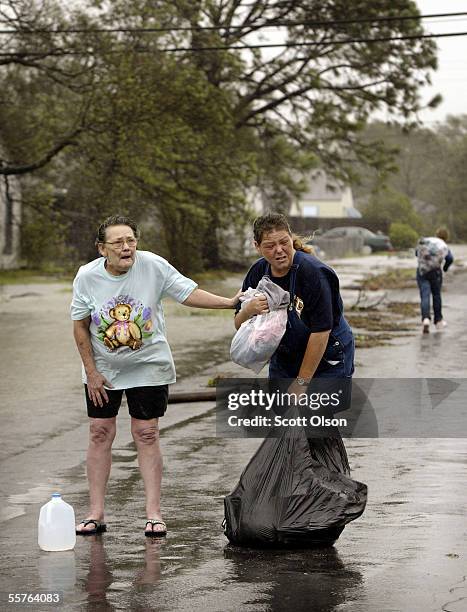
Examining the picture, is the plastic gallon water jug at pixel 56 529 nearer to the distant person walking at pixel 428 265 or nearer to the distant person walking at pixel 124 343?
the distant person walking at pixel 124 343

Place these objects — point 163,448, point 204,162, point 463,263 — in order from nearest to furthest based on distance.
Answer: point 163,448, point 204,162, point 463,263

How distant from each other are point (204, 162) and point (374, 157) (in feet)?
38.4

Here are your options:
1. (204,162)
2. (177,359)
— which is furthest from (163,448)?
(204,162)

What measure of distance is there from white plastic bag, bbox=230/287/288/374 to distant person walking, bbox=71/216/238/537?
0.98 ft

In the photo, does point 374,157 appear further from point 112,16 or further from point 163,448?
point 163,448

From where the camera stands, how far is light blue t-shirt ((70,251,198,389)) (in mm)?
7453

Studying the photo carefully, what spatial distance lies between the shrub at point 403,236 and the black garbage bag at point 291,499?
67.4 metres

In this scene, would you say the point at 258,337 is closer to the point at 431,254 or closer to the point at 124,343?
the point at 124,343

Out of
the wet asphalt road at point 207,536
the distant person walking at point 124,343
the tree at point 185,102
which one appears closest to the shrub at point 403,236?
the tree at point 185,102

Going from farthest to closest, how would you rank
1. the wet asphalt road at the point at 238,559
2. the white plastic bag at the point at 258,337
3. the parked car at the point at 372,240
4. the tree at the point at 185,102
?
the parked car at the point at 372,240 < the tree at the point at 185,102 < the white plastic bag at the point at 258,337 < the wet asphalt road at the point at 238,559

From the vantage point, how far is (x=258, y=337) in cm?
708

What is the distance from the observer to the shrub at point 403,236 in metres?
74.1

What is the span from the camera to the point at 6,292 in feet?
111

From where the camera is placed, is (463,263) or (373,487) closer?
(373,487)
